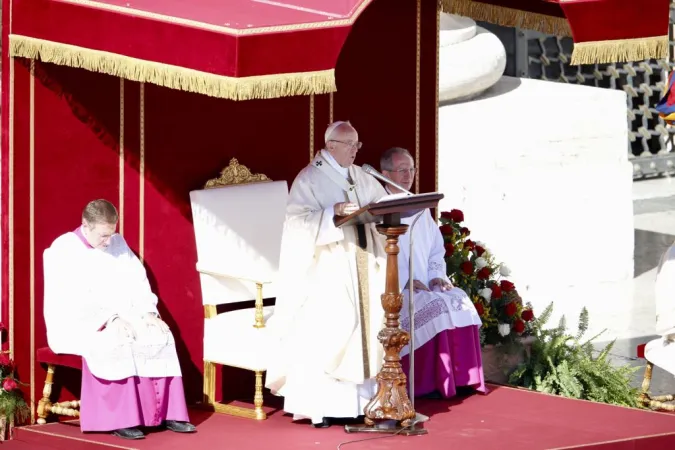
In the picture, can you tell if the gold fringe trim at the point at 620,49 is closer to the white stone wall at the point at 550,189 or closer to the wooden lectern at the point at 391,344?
the wooden lectern at the point at 391,344

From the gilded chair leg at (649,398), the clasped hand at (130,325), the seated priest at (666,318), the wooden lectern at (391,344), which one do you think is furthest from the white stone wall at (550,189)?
the clasped hand at (130,325)

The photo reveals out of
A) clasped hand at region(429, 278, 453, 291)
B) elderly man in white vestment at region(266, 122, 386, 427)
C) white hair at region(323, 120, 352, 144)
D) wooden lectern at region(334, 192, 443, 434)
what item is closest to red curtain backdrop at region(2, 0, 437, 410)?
elderly man in white vestment at region(266, 122, 386, 427)

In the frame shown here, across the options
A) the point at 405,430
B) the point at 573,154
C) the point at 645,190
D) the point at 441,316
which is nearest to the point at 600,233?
the point at 573,154

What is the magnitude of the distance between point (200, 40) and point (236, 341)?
6.28 ft

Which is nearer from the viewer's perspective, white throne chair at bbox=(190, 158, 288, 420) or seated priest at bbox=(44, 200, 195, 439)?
seated priest at bbox=(44, 200, 195, 439)

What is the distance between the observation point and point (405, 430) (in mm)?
10305

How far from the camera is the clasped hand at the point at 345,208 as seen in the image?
10.4 m

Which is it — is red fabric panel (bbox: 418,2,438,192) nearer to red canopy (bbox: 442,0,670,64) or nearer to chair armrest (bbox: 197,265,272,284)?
red canopy (bbox: 442,0,670,64)

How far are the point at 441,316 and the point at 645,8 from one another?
2100 millimetres

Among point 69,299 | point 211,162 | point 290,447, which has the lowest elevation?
point 290,447

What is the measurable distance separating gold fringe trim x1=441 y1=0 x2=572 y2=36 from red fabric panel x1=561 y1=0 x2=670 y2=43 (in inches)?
39.3

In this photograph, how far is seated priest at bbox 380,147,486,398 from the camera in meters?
11.2

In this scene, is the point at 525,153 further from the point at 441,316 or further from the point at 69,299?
the point at 69,299

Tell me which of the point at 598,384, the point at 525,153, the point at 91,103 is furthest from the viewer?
the point at 525,153
